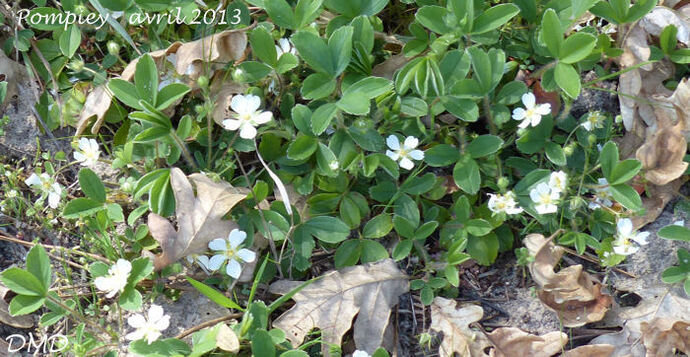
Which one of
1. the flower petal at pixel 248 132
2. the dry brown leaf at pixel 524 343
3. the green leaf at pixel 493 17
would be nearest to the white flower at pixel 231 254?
the flower petal at pixel 248 132

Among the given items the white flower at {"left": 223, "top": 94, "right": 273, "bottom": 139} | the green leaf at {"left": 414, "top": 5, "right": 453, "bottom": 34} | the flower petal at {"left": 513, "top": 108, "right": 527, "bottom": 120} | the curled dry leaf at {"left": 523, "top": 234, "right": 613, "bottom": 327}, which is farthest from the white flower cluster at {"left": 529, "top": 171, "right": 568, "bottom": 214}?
the white flower at {"left": 223, "top": 94, "right": 273, "bottom": 139}

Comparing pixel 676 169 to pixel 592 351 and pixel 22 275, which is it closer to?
pixel 592 351

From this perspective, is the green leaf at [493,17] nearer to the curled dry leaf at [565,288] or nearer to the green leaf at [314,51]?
the green leaf at [314,51]

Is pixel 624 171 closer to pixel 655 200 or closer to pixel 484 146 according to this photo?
pixel 655 200

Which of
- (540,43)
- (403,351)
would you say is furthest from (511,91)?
(403,351)

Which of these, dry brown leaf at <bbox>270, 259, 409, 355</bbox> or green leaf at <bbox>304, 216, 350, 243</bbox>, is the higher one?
green leaf at <bbox>304, 216, 350, 243</bbox>

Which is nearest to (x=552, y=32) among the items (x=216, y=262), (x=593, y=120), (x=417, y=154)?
(x=593, y=120)

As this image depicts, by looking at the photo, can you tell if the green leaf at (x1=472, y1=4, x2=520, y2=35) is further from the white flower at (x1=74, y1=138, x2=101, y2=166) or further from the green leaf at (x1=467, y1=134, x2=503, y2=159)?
the white flower at (x1=74, y1=138, x2=101, y2=166)
